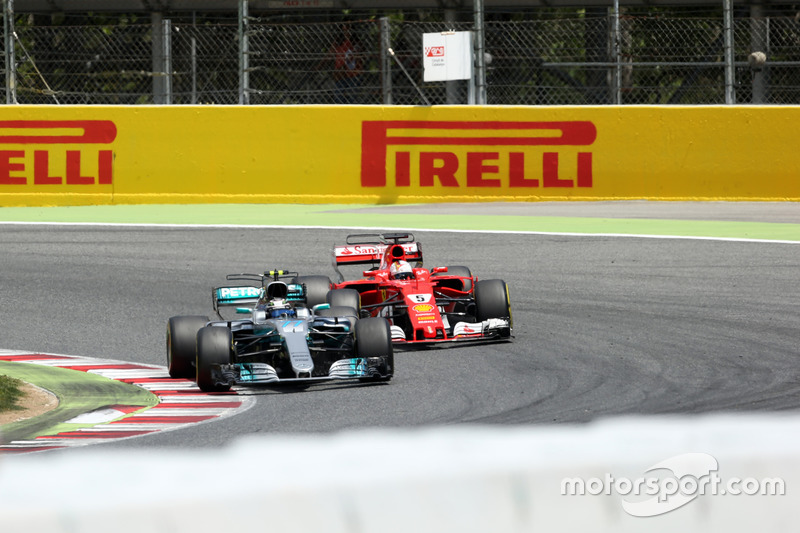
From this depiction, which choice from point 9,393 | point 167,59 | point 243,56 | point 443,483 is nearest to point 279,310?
point 9,393

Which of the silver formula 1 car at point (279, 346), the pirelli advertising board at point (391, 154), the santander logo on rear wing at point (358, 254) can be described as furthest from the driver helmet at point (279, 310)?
the pirelli advertising board at point (391, 154)

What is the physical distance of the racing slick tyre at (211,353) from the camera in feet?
25.2

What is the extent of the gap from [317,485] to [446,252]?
33.8ft

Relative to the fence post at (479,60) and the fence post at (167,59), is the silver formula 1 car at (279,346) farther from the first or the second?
the fence post at (167,59)

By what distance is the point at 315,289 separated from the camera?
976 cm

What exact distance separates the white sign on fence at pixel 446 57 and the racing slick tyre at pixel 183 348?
8.39 metres

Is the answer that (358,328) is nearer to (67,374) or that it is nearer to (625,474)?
(67,374)

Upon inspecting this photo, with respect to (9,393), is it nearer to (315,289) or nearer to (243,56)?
(315,289)

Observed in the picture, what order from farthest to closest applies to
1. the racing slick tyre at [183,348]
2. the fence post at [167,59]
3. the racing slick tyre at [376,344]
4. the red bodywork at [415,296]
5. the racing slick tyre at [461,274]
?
the fence post at [167,59] → the racing slick tyre at [461,274] → the red bodywork at [415,296] → the racing slick tyre at [183,348] → the racing slick tyre at [376,344]

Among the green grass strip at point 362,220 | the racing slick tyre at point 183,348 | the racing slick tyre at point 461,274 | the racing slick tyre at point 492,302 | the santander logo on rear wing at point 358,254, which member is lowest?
the racing slick tyre at point 183,348

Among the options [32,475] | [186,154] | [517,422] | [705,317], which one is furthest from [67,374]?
[186,154]

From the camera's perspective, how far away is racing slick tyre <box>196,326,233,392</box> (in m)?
7.68

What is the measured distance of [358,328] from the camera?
7.91m

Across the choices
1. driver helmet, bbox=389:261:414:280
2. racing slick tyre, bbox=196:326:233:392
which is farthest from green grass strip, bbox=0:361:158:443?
driver helmet, bbox=389:261:414:280
